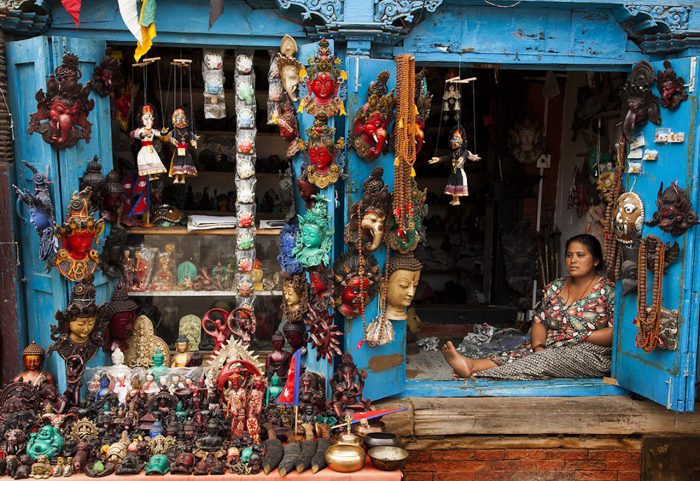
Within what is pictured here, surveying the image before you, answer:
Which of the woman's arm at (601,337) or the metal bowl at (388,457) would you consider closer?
the metal bowl at (388,457)

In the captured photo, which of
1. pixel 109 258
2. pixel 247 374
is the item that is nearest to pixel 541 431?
pixel 247 374

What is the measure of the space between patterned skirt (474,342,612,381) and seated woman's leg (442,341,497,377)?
64 mm

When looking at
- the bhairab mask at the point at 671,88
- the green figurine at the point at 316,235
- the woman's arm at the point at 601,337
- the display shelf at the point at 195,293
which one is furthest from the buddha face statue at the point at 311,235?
the bhairab mask at the point at 671,88

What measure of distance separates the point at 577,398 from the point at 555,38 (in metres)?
2.91

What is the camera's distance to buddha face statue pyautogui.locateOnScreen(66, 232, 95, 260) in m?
4.82

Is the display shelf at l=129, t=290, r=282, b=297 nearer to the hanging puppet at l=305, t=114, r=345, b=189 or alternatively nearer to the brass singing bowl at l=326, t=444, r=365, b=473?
the hanging puppet at l=305, t=114, r=345, b=189

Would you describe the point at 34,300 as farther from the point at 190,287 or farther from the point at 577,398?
the point at 577,398

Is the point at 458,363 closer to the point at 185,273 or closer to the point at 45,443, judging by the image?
the point at 185,273

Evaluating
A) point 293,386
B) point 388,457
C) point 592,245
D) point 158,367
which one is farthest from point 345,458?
point 592,245

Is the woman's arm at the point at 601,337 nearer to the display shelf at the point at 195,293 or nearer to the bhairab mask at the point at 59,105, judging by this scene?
the display shelf at the point at 195,293

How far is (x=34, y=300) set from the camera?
510 centimetres

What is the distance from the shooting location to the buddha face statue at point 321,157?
4.77 m

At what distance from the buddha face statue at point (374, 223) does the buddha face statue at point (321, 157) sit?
1.46 feet

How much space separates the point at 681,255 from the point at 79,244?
436 centimetres
